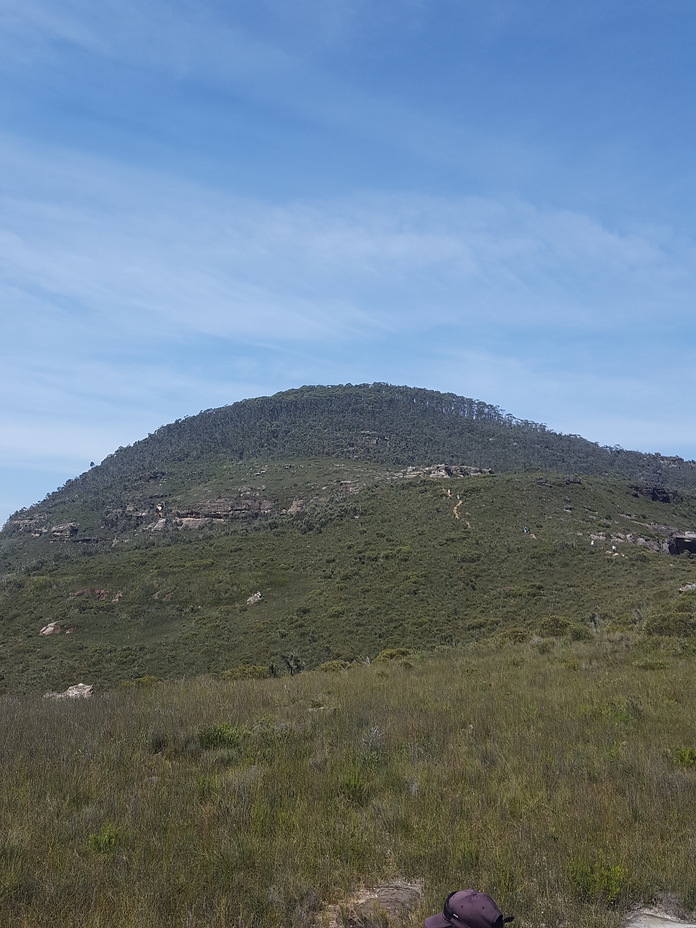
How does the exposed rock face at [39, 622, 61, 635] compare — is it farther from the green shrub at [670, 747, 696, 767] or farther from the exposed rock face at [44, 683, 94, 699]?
the green shrub at [670, 747, 696, 767]

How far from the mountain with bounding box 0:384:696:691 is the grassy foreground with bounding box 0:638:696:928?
1132 cm

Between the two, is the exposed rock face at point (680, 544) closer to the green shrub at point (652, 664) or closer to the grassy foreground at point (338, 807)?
the green shrub at point (652, 664)

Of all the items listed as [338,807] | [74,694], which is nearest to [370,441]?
[74,694]

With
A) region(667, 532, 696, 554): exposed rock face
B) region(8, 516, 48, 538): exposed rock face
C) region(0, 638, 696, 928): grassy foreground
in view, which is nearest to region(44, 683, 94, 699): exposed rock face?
region(0, 638, 696, 928): grassy foreground

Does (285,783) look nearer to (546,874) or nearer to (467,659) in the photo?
(546,874)

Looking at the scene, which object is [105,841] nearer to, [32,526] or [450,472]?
[450,472]

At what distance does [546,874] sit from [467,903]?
1.61 meters

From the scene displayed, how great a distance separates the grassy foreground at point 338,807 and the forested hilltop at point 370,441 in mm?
100244

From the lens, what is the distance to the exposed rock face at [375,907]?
11.6ft

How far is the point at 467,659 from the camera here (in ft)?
51.3

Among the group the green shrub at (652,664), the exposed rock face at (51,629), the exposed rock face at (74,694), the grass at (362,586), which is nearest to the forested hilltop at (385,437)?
the grass at (362,586)

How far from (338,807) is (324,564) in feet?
156

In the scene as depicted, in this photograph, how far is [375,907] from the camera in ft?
11.8

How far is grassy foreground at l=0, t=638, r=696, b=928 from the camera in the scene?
3703 millimetres
